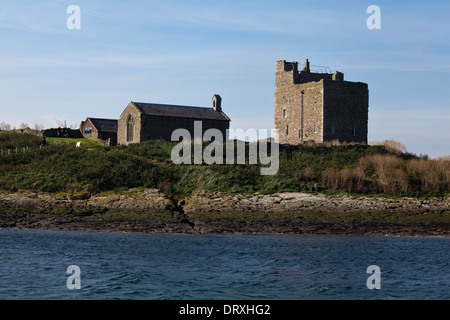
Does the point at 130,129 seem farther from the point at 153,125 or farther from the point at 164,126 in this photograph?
the point at 164,126

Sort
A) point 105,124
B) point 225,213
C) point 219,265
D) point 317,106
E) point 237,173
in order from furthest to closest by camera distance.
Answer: point 105,124
point 317,106
point 237,173
point 225,213
point 219,265

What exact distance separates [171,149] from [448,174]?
2395 centimetres

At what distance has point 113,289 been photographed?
803 inches

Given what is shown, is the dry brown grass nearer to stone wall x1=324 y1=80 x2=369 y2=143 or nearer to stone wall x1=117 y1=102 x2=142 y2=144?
stone wall x1=324 y1=80 x2=369 y2=143

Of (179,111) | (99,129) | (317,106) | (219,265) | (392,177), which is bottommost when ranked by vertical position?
(219,265)

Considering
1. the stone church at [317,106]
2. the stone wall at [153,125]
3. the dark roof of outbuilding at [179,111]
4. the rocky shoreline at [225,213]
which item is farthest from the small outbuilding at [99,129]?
the rocky shoreline at [225,213]

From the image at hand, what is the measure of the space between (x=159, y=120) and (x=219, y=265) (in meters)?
38.7

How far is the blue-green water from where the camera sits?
66.3 ft

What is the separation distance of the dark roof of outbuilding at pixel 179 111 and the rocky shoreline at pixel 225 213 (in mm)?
22322

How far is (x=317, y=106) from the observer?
184 ft

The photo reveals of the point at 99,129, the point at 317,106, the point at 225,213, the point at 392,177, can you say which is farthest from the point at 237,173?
the point at 99,129

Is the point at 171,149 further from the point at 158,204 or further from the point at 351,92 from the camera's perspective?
the point at 351,92

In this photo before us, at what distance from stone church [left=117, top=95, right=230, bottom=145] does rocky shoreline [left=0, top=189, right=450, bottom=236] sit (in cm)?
2088
